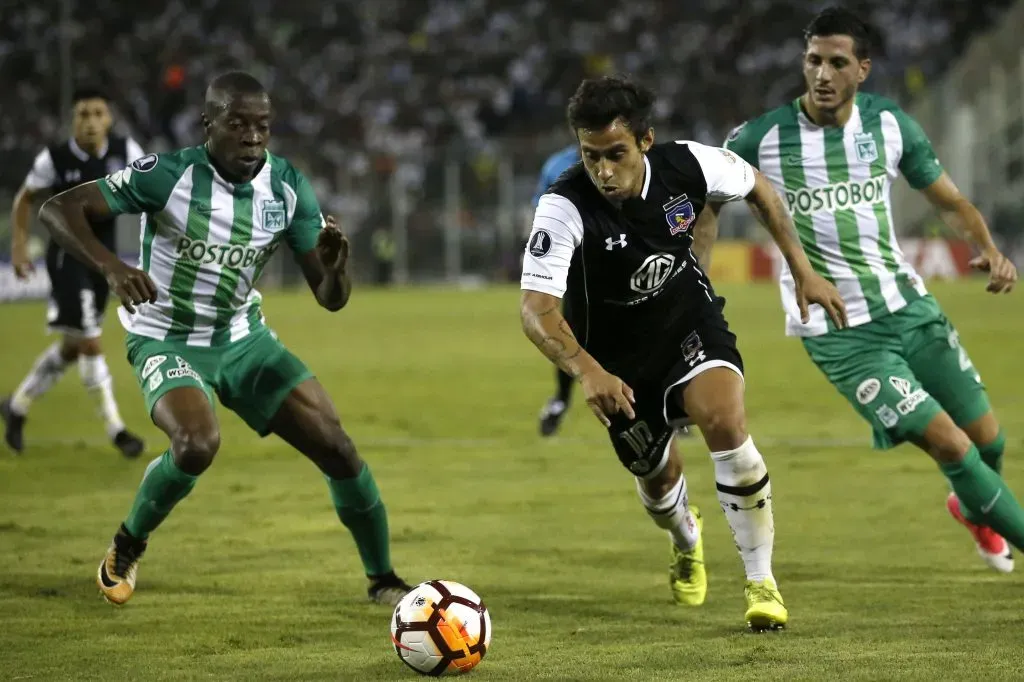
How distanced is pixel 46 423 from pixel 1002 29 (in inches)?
1032

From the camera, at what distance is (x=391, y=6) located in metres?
38.8

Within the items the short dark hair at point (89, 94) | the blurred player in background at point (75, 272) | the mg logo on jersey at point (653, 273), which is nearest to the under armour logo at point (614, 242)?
the mg logo on jersey at point (653, 273)

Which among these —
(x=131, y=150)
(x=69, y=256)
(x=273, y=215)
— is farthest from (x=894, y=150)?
(x=69, y=256)

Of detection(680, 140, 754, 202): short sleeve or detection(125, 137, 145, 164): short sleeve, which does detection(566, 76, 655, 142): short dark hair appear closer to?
detection(680, 140, 754, 202): short sleeve

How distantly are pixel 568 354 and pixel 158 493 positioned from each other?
6.40 ft

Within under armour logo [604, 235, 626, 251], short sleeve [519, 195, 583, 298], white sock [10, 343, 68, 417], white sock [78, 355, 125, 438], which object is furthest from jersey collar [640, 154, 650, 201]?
white sock [10, 343, 68, 417]

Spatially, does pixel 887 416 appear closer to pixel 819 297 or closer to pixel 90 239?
pixel 819 297

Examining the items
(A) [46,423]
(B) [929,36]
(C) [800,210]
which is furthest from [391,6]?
(C) [800,210]

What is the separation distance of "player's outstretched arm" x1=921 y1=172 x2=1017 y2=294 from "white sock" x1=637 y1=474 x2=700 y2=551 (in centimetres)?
164

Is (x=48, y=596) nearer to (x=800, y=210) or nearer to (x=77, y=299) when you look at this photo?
(x=800, y=210)

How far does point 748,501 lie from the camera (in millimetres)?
5555

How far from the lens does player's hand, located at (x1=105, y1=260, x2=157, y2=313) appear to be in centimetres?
564

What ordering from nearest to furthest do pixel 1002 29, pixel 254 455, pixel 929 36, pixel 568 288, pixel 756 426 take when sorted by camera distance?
pixel 568 288
pixel 254 455
pixel 756 426
pixel 1002 29
pixel 929 36

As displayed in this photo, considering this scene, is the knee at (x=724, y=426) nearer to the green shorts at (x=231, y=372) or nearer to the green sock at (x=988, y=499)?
the green sock at (x=988, y=499)
